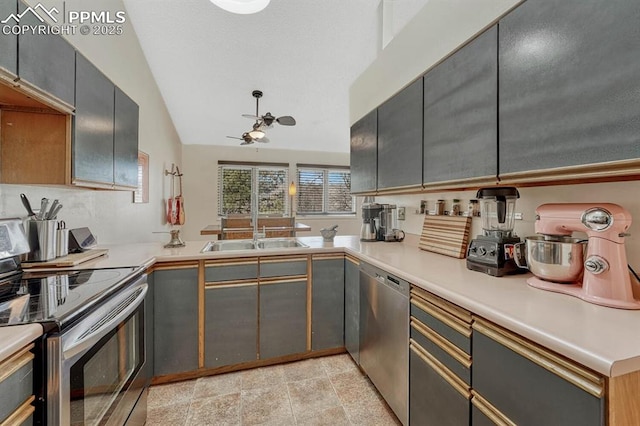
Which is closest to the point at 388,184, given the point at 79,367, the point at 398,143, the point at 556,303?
the point at 398,143

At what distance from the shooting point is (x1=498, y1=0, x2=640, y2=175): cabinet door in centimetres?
79

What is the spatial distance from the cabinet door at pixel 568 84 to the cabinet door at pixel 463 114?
0.18ft

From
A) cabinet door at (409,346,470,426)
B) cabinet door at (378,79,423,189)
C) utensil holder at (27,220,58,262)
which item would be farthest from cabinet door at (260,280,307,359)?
utensil holder at (27,220,58,262)

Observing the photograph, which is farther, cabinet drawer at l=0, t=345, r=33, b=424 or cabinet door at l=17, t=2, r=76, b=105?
cabinet door at l=17, t=2, r=76, b=105

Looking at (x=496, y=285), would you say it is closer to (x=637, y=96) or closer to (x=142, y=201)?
(x=637, y=96)

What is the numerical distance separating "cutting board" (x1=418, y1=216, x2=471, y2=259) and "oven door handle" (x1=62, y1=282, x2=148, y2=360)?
6.07ft

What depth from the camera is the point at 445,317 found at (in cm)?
113

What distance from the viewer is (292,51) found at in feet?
11.0

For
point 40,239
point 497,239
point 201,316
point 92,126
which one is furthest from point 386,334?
point 92,126

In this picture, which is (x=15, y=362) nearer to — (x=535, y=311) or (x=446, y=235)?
(x=535, y=311)

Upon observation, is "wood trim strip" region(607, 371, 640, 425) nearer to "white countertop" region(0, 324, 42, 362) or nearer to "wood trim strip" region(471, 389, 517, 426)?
"wood trim strip" region(471, 389, 517, 426)

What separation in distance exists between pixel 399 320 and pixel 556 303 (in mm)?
725

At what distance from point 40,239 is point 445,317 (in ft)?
6.88

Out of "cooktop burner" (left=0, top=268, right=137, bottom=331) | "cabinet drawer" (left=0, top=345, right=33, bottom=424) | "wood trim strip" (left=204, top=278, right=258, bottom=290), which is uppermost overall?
"cooktop burner" (left=0, top=268, right=137, bottom=331)
